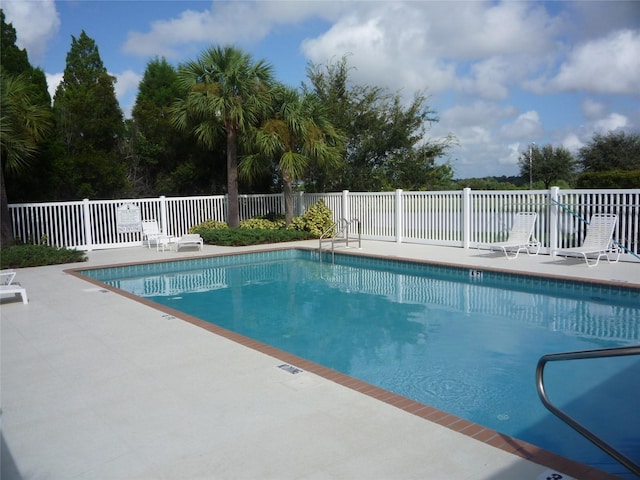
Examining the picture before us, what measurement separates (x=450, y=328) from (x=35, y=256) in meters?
10.7

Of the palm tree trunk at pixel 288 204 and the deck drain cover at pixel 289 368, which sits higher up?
the palm tree trunk at pixel 288 204

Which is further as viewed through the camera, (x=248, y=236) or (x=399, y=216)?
(x=248, y=236)

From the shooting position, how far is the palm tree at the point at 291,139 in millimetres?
17859

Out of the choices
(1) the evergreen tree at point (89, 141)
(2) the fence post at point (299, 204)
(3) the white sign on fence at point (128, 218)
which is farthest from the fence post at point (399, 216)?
(1) the evergreen tree at point (89, 141)

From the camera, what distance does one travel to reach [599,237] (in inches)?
→ 446

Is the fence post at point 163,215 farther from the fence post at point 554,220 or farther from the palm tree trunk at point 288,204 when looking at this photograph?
the fence post at point 554,220

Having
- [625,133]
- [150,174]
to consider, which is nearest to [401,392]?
[150,174]

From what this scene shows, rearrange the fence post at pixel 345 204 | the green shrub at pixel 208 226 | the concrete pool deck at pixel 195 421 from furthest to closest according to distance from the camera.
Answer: the green shrub at pixel 208 226 < the fence post at pixel 345 204 < the concrete pool deck at pixel 195 421

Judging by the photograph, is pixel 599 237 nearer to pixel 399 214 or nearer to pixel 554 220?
pixel 554 220

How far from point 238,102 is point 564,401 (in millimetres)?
14800

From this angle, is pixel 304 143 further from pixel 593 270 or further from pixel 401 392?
pixel 401 392

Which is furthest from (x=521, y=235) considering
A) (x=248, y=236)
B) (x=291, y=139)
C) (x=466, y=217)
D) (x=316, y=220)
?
(x=291, y=139)

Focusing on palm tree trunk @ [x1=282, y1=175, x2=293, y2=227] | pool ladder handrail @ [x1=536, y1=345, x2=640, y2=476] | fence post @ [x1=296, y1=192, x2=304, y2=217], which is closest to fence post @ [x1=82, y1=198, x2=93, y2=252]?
palm tree trunk @ [x1=282, y1=175, x2=293, y2=227]

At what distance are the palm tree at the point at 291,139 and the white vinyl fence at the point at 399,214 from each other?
1.53 m
